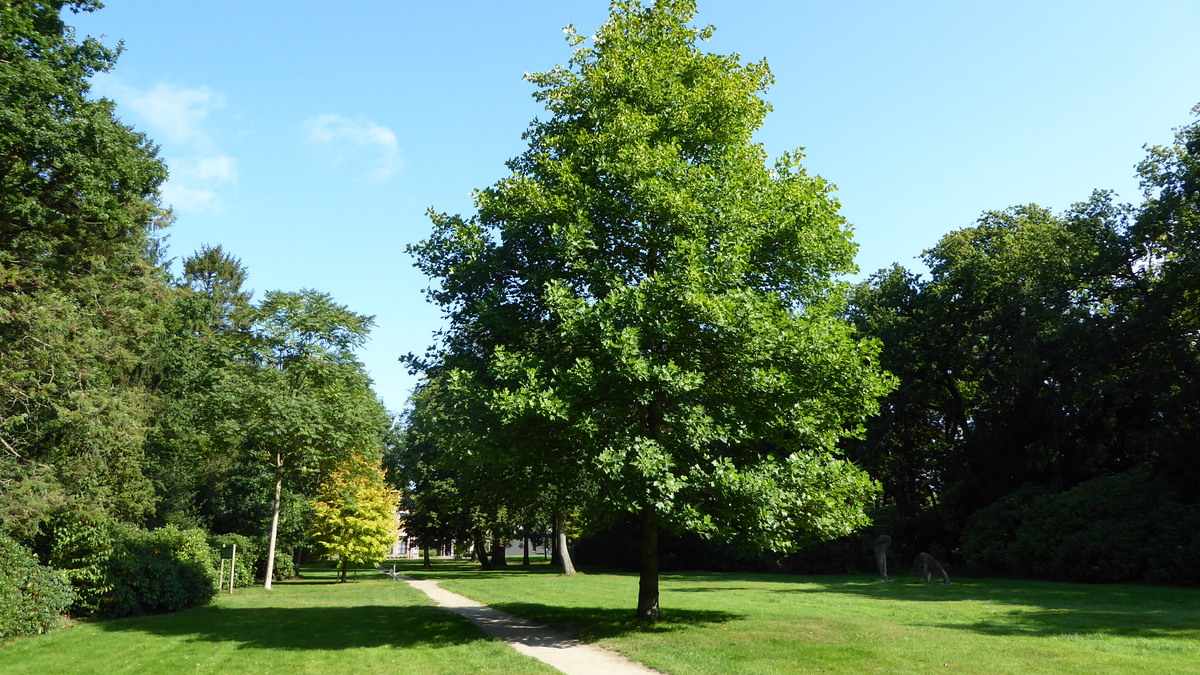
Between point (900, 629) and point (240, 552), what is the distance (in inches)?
1135

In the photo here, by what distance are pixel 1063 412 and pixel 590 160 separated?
29.8m

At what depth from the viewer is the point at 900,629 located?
14906mm

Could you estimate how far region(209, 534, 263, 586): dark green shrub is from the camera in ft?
106

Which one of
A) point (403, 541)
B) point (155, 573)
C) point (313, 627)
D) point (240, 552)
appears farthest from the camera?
point (403, 541)

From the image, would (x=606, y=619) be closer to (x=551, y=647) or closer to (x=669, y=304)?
(x=551, y=647)

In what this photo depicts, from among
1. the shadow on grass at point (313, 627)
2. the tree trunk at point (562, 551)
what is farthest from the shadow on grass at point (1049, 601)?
the tree trunk at point (562, 551)

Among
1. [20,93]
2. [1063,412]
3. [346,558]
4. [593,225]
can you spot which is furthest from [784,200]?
[346,558]

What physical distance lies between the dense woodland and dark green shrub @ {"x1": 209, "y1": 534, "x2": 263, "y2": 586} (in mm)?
203

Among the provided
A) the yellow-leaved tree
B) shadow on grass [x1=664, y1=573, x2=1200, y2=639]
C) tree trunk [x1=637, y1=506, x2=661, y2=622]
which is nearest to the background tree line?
the yellow-leaved tree

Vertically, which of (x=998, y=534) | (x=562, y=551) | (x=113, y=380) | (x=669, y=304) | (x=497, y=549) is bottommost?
(x=497, y=549)

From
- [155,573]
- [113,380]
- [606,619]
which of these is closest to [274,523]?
[113,380]

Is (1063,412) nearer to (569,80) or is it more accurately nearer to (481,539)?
(569,80)

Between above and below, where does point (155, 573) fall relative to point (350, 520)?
below

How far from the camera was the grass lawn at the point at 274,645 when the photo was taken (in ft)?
41.7
